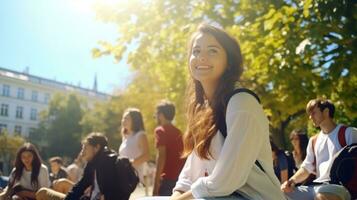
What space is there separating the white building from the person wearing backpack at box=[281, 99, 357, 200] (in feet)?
224

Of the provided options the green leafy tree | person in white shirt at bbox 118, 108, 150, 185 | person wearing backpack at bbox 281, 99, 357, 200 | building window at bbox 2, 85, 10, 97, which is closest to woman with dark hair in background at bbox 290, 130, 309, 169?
person wearing backpack at bbox 281, 99, 357, 200

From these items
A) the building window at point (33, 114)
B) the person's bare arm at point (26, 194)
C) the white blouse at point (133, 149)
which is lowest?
the person's bare arm at point (26, 194)

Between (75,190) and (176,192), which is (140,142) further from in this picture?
(176,192)

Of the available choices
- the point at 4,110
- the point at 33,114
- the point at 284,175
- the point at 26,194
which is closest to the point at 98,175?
the point at 26,194

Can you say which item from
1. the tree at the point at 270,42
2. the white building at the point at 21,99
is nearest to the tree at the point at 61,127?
the white building at the point at 21,99

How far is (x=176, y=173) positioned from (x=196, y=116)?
13.4 feet

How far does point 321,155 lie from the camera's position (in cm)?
493

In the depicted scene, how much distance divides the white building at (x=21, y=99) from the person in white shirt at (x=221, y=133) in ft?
230

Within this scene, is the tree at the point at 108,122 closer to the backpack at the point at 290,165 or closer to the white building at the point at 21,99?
the white building at the point at 21,99

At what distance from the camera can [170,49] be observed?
42.2 feet

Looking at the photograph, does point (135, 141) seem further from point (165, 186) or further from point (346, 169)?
point (346, 169)

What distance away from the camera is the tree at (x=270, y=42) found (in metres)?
7.89

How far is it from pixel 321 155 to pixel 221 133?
2.72m

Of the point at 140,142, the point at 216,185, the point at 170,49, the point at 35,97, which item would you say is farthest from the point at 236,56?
the point at 35,97
